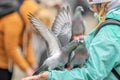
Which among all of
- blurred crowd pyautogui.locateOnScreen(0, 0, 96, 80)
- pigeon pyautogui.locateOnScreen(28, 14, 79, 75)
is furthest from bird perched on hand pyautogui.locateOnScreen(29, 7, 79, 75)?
blurred crowd pyautogui.locateOnScreen(0, 0, 96, 80)

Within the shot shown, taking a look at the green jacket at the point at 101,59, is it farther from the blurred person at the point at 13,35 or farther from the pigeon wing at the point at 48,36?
the blurred person at the point at 13,35

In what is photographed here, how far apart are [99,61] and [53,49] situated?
60 cm

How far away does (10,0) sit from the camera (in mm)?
9578

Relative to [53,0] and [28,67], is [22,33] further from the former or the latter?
[53,0]

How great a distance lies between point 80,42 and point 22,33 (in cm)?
444

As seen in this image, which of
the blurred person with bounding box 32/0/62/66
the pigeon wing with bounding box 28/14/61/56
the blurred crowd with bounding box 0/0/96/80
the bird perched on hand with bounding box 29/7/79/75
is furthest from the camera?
the blurred person with bounding box 32/0/62/66

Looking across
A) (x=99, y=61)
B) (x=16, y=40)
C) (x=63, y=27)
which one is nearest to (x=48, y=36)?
(x=63, y=27)

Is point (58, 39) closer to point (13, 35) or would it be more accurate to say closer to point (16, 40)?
point (13, 35)

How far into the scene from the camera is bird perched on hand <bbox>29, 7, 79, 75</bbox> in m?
5.24

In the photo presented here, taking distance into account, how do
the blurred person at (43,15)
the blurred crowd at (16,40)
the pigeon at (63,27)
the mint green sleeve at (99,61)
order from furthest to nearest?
the blurred person at (43,15) → the blurred crowd at (16,40) → the pigeon at (63,27) → the mint green sleeve at (99,61)

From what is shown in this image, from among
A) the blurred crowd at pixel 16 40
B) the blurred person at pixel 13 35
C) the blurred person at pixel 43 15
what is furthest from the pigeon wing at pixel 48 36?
the blurred person at pixel 43 15

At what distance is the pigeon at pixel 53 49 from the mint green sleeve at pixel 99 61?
0.54 ft

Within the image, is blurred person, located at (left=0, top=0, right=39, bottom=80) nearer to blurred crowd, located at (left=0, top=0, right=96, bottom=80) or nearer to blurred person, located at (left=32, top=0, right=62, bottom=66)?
blurred crowd, located at (left=0, top=0, right=96, bottom=80)

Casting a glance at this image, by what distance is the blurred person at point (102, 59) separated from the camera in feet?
16.4
